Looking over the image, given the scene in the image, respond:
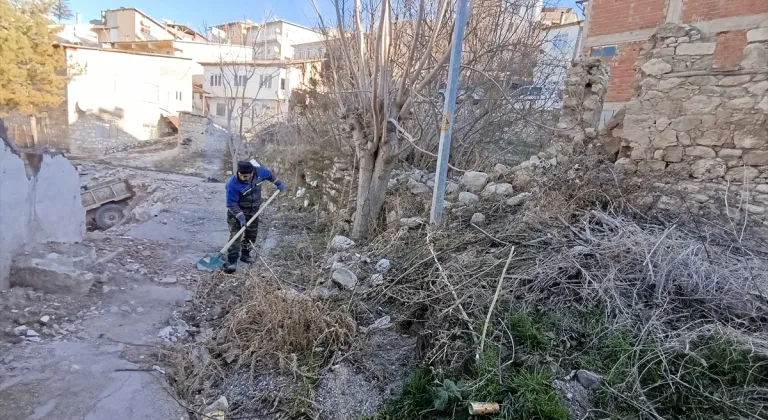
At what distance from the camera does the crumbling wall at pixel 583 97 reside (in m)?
5.73

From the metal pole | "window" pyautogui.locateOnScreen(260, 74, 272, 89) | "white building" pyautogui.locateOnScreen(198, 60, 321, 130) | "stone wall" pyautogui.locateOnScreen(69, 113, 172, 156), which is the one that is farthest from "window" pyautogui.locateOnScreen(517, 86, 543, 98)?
"stone wall" pyautogui.locateOnScreen(69, 113, 172, 156)

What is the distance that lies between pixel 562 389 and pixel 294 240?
16.5 ft

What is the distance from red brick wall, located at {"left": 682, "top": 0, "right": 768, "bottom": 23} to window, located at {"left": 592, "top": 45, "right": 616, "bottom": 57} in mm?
2149

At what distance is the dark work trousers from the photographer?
213 inches

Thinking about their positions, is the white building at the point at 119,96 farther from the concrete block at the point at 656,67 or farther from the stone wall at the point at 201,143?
the concrete block at the point at 656,67

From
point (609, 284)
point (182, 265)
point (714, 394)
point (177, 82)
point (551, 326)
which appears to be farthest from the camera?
point (177, 82)

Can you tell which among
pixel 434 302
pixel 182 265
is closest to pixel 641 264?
pixel 434 302

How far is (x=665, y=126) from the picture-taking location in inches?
167

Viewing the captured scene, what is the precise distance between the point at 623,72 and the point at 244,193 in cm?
1255

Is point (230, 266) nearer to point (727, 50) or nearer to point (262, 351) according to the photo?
point (262, 351)

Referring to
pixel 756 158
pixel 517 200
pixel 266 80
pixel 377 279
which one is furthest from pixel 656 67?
pixel 266 80

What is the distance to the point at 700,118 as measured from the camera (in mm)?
4035

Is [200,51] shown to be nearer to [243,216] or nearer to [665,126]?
[243,216]

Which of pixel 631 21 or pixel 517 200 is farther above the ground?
pixel 631 21
